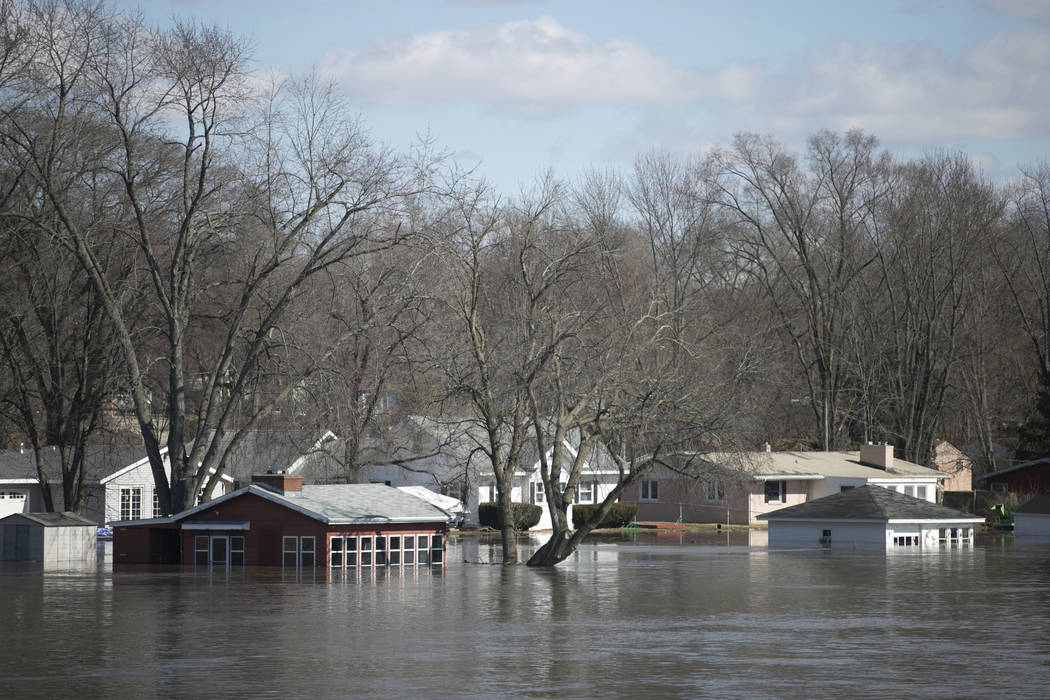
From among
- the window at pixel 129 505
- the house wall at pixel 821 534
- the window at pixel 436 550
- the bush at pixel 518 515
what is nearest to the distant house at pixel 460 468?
the bush at pixel 518 515

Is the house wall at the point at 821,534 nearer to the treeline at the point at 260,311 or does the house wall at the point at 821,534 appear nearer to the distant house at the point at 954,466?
the treeline at the point at 260,311

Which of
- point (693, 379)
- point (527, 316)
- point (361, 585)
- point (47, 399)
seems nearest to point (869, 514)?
point (693, 379)

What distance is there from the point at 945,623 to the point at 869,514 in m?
32.8

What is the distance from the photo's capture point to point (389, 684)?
25.0m

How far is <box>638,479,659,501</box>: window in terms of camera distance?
8500 cm

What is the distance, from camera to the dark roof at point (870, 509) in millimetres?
67375

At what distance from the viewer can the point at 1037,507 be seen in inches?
3066

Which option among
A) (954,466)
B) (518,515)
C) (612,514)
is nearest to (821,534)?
(612,514)

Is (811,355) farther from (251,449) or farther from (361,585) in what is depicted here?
(361,585)

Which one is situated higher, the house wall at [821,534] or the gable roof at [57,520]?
the gable roof at [57,520]

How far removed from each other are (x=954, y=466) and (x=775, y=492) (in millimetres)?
22317

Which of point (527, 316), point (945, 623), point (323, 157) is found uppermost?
point (323, 157)

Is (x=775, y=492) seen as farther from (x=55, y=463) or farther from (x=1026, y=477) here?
(x=55, y=463)

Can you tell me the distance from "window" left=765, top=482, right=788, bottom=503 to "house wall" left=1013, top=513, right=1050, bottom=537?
40.5 feet
